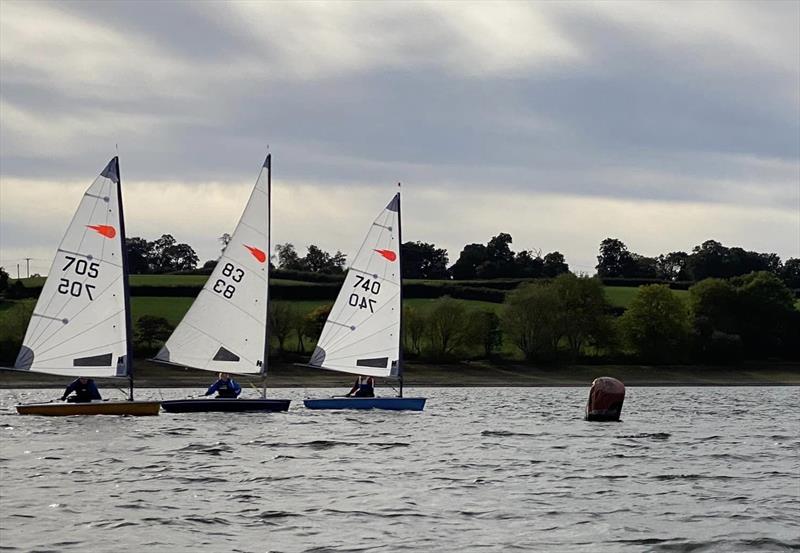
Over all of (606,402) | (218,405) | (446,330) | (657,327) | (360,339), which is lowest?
(606,402)

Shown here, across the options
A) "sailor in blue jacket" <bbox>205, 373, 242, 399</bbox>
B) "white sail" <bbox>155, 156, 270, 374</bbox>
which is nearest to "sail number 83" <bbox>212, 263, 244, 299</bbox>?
"white sail" <bbox>155, 156, 270, 374</bbox>

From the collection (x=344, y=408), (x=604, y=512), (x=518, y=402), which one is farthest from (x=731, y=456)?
(x=518, y=402)

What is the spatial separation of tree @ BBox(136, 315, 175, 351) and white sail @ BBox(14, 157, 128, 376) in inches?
2291

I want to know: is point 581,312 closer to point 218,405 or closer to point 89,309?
point 218,405

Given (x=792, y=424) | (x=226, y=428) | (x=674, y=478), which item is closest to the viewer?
(x=674, y=478)

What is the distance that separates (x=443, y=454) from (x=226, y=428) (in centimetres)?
1008

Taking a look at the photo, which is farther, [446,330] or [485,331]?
[485,331]

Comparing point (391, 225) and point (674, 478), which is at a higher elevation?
point (391, 225)

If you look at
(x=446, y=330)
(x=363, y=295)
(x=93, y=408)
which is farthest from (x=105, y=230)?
(x=446, y=330)

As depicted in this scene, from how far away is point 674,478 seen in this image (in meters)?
30.6

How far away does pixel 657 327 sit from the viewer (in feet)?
395

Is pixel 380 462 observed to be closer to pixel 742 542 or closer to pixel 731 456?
pixel 731 456

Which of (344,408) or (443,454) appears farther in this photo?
(344,408)

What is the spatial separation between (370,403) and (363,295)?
15.6 feet
